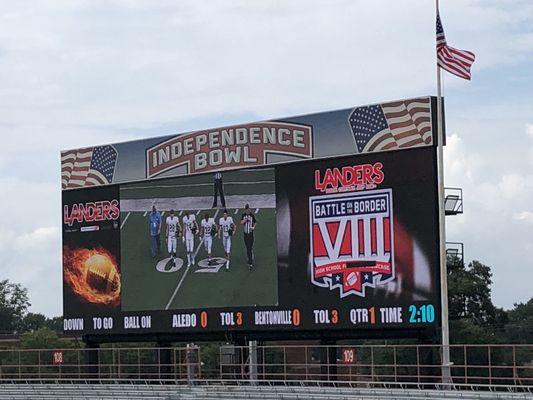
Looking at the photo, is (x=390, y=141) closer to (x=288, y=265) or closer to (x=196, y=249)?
(x=288, y=265)

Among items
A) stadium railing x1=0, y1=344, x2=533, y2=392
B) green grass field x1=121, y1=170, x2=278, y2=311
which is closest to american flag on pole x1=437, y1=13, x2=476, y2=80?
green grass field x1=121, y1=170, x2=278, y2=311

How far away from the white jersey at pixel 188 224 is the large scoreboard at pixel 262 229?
0.03 meters

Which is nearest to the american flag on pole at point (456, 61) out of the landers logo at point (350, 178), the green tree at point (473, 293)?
the landers logo at point (350, 178)

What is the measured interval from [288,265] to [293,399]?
9.97 ft

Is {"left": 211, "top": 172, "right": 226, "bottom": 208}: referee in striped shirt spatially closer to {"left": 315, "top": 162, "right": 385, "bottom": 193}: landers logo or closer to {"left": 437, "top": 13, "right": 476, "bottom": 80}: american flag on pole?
{"left": 315, "top": 162, "right": 385, "bottom": 193}: landers logo

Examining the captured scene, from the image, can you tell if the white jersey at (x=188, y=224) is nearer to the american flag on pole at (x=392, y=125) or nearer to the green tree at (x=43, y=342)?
the american flag on pole at (x=392, y=125)

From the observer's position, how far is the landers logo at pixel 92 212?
33781 millimetres

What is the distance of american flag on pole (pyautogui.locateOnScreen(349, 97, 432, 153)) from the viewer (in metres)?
27.5

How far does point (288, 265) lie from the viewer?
2980 cm

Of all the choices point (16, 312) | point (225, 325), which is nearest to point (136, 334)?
point (225, 325)

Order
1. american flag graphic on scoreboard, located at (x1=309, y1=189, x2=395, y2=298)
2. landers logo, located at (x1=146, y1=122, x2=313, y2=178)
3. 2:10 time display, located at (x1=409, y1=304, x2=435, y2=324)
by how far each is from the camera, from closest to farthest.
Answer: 2:10 time display, located at (x1=409, y1=304, x2=435, y2=324) → american flag graphic on scoreboard, located at (x1=309, y1=189, x2=395, y2=298) → landers logo, located at (x1=146, y1=122, x2=313, y2=178)

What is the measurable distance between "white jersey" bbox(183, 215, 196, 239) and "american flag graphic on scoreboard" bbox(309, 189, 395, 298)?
3632mm

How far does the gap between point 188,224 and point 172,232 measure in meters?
0.58

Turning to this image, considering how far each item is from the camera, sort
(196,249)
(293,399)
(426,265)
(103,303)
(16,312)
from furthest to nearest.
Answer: (16,312) → (103,303) → (196,249) → (293,399) → (426,265)
